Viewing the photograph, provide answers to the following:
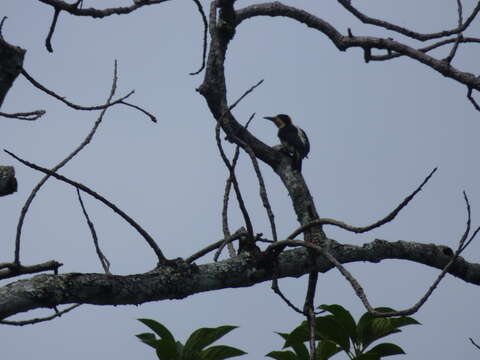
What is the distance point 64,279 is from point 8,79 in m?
0.80

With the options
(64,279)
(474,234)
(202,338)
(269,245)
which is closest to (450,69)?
(474,234)

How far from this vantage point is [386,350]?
10.7ft

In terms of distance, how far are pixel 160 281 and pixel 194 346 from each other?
0.31m

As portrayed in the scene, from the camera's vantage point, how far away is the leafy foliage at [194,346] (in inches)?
115

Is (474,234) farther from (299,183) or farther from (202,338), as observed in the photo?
(299,183)

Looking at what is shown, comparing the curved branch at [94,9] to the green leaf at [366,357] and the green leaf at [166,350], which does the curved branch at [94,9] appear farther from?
the green leaf at [366,357]

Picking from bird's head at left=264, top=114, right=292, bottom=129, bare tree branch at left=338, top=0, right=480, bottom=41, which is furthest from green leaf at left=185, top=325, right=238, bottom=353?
bird's head at left=264, top=114, right=292, bottom=129

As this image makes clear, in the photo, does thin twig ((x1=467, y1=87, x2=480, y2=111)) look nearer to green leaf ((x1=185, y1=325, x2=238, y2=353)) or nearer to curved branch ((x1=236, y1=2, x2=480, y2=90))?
curved branch ((x1=236, y1=2, x2=480, y2=90))

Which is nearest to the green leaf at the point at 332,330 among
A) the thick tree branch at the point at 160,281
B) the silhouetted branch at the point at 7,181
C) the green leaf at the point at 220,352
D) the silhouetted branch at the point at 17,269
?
the thick tree branch at the point at 160,281

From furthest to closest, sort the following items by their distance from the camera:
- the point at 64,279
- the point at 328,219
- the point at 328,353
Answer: the point at 328,353, the point at 328,219, the point at 64,279

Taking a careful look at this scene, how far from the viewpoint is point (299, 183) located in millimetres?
4652

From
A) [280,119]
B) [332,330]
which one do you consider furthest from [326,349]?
[280,119]

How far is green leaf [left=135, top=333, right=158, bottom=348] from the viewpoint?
2902 millimetres

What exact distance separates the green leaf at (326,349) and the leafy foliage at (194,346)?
44 cm
